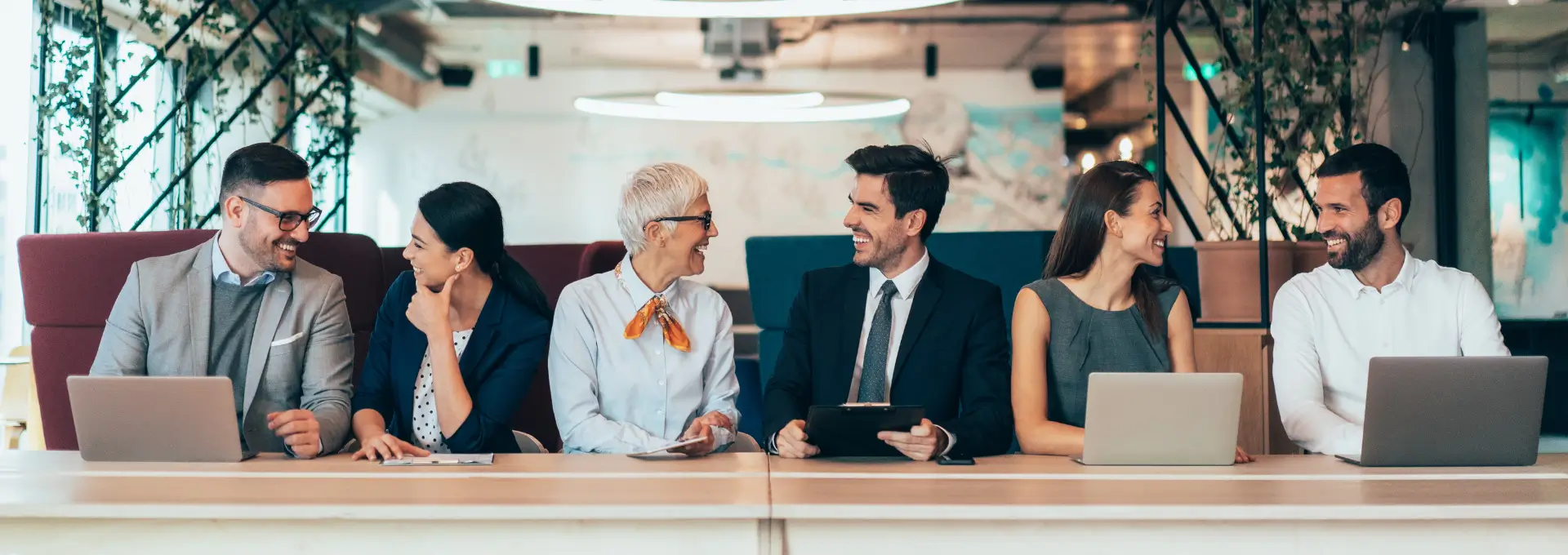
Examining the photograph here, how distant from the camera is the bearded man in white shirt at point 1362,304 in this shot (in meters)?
2.69

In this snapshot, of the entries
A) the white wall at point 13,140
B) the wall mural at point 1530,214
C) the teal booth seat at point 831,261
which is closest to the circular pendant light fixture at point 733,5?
the teal booth seat at point 831,261

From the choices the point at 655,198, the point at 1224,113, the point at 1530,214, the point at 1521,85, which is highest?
the point at 1521,85

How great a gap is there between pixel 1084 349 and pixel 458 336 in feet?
4.62

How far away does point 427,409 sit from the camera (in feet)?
8.64

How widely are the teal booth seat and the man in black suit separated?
947mm

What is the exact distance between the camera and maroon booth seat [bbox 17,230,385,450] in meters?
3.19

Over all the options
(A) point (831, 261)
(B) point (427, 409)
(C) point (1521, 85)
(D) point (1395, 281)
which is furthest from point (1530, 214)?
(B) point (427, 409)

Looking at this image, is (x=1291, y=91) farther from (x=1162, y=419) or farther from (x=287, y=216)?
(x=287, y=216)

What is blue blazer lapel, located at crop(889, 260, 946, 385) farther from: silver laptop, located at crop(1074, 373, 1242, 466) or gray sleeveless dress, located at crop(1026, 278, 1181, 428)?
silver laptop, located at crop(1074, 373, 1242, 466)

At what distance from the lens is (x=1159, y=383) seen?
75.6 inches

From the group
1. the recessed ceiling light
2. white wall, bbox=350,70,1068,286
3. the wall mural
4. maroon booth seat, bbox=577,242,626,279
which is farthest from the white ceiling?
Result: maroon booth seat, bbox=577,242,626,279

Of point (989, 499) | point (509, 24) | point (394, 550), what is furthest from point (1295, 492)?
point (509, 24)

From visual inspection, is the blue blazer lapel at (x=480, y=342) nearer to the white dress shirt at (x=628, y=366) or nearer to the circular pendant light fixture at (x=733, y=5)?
the white dress shirt at (x=628, y=366)

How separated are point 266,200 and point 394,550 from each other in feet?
4.23
